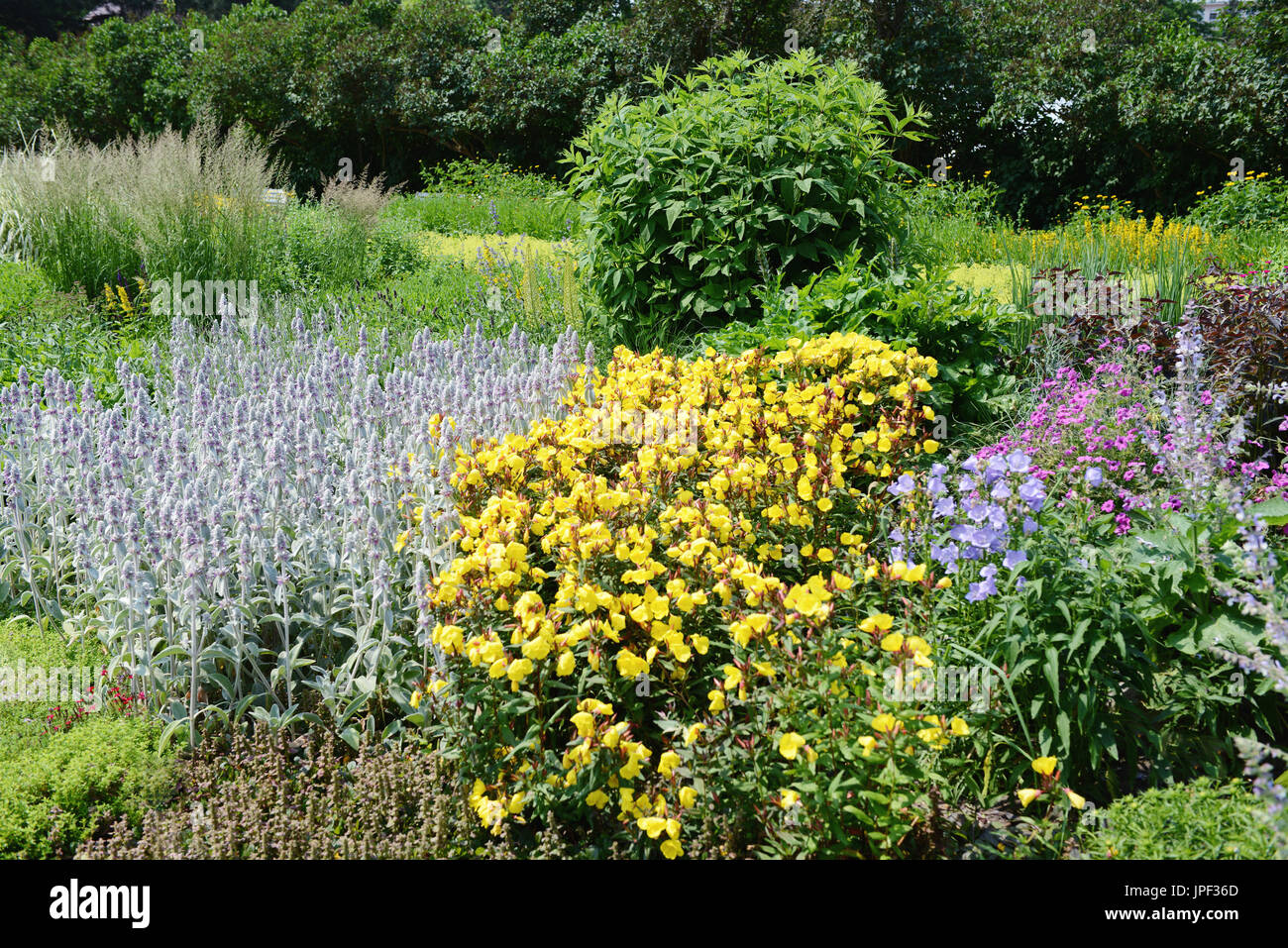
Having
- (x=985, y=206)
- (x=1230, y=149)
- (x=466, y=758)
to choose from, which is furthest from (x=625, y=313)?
(x=1230, y=149)

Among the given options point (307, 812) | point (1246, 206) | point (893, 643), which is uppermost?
point (1246, 206)

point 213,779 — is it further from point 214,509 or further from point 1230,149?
point 1230,149

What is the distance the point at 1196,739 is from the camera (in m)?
2.52

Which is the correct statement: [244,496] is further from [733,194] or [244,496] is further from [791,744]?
[733,194]

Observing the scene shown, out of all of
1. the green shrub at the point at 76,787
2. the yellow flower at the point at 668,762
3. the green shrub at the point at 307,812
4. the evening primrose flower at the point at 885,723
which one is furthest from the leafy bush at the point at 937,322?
the green shrub at the point at 76,787

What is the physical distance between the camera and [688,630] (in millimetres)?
2629

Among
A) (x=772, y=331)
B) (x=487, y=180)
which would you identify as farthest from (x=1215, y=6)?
(x=772, y=331)

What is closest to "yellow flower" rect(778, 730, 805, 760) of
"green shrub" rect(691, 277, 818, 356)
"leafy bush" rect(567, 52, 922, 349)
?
"green shrub" rect(691, 277, 818, 356)

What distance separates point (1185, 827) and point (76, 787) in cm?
282

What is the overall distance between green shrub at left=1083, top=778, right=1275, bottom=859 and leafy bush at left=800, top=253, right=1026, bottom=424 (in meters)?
2.30

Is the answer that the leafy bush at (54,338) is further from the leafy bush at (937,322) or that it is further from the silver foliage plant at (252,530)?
the leafy bush at (937,322)

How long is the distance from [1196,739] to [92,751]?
3077 millimetres

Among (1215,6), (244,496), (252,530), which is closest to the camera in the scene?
(244,496)

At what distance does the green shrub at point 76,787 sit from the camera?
8.09 ft
